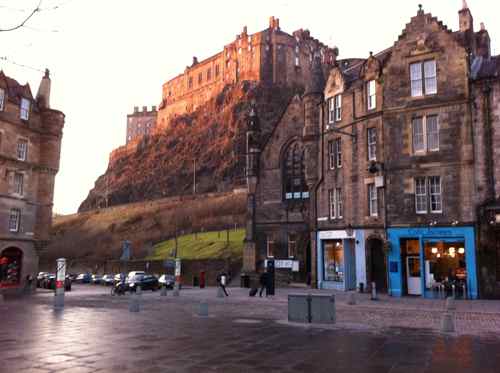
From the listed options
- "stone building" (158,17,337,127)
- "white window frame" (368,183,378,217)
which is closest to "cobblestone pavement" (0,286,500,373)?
"white window frame" (368,183,378,217)

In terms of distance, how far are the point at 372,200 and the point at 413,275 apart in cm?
525

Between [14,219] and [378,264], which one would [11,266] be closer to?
[14,219]

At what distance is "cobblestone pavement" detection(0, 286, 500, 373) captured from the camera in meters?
9.48

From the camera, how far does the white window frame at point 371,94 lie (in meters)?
31.3

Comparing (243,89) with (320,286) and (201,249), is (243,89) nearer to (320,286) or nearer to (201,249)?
(201,249)

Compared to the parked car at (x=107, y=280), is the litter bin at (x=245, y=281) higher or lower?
higher

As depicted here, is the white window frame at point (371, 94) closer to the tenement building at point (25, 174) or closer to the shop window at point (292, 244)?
the shop window at point (292, 244)

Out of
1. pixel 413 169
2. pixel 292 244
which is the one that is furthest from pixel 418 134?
pixel 292 244

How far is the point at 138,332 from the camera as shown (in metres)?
13.9

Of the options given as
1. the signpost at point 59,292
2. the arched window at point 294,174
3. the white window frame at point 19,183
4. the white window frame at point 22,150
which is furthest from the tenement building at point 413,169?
the white window frame at point 19,183

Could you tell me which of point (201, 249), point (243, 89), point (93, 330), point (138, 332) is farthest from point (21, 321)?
point (243, 89)

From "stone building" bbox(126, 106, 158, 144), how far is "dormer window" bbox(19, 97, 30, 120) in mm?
125508

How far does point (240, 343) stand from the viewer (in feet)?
39.9

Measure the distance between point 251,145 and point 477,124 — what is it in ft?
66.8
